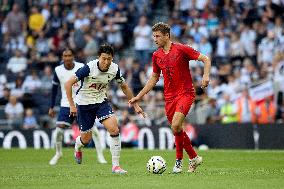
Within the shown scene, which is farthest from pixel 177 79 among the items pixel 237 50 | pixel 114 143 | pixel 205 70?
pixel 237 50

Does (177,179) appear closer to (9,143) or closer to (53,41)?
(9,143)

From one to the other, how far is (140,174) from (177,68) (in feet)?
6.52

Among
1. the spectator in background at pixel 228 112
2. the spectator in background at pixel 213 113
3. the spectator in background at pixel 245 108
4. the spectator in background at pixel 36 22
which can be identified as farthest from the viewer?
the spectator in background at pixel 36 22

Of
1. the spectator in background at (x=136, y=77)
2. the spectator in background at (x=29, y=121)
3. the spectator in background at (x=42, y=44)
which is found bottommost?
the spectator in background at (x=29, y=121)

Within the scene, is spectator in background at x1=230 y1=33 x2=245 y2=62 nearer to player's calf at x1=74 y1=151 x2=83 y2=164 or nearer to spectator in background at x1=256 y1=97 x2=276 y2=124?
spectator in background at x1=256 y1=97 x2=276 y2=124

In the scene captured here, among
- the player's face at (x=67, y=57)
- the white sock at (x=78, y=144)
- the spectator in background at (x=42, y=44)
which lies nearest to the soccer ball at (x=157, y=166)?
the white sock at (x=78, y=144)

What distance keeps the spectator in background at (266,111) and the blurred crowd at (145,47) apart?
0.03m

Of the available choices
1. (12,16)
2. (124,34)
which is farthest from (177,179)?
(12,16)

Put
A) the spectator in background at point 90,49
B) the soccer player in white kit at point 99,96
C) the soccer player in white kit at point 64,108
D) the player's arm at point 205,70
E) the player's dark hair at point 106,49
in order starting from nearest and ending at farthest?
the player's arm at point 205,70, the player's dark hair at point 106,49, the soccer player in white kit at point 99,96, the soccer player in white kit at point 64,108, the spectator in background at point 90,49

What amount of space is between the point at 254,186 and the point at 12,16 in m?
24.5

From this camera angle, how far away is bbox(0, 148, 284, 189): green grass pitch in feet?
44.6

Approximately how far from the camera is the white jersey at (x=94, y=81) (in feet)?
55.3

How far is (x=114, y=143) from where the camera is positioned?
16.5 meters

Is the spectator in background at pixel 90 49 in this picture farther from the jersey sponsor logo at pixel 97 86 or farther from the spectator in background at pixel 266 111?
the jersey sponsor logo at pixel 97 86
